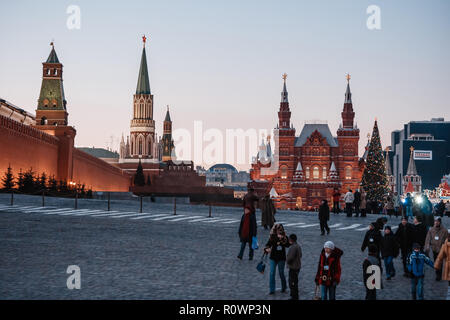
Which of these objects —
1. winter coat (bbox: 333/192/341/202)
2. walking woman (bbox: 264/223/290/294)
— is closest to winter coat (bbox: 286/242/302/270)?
walking woman (bbox: 264/223/290/294)

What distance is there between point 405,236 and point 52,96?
73.2m

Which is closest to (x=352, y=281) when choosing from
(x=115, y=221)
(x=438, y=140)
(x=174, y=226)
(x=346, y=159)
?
(x=174, y=226)

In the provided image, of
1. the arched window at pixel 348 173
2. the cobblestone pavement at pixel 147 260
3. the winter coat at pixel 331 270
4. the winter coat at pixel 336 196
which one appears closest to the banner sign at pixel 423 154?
the arched window at pixel 348 173

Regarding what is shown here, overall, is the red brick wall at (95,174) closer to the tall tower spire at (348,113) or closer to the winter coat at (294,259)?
the tall tower spire at (348,113)

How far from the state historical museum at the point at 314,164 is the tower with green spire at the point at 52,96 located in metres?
39.6

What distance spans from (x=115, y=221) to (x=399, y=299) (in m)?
15.5

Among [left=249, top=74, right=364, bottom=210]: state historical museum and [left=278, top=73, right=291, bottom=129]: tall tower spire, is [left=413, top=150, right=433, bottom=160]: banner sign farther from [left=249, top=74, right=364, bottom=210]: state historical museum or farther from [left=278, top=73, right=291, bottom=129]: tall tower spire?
[left=278, top=73, right=291, bottom=129]: tall tower spire

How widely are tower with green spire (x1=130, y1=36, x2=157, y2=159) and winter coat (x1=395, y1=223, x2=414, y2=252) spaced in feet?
371

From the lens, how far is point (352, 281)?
1343cm

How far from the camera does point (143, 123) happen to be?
127938 millimetres

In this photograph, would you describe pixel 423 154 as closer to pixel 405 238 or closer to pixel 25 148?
pixel 25 148

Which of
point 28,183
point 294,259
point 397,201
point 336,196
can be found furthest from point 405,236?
point 28,183

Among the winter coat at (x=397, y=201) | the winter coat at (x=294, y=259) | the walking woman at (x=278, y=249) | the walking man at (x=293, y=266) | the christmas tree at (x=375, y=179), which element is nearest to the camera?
the walking man at (x=293, y=266)

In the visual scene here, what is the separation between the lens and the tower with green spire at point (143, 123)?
127 meters
